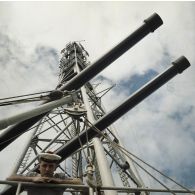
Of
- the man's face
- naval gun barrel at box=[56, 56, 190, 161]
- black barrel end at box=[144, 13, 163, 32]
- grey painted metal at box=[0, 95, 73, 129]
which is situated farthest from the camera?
black barrel end at box=[144, 13, 163, 32]

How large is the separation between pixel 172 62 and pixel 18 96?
3.09 metres

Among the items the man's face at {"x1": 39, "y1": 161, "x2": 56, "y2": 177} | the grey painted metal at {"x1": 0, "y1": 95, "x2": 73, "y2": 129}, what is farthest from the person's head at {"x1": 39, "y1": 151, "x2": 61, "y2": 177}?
the grey painted metal at {"x1": 0, "y1": 95, "x2": 73, "y2": 129}

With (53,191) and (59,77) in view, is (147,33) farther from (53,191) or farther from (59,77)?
(59,77)

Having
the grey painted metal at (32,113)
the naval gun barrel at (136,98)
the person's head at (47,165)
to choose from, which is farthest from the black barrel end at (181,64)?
the person's head at (47,165)

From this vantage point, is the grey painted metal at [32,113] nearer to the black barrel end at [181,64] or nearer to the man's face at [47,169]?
the man's face at [47,169]

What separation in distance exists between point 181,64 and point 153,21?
3.41 ft

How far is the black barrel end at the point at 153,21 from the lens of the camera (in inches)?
249

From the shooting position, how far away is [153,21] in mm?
6352

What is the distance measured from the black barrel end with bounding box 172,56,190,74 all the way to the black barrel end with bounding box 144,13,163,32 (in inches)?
31.8

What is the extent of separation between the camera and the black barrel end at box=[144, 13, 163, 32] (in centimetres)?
634

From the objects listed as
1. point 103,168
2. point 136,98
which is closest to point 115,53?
point 136,98

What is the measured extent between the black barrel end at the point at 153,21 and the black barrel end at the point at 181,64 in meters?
0.81

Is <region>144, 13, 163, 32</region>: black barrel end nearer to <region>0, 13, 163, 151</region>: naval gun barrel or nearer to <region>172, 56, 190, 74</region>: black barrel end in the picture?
<region>0, 13, 163, 151</region>: naval gun barrel

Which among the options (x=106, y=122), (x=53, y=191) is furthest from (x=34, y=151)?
(x=53, y=191)
